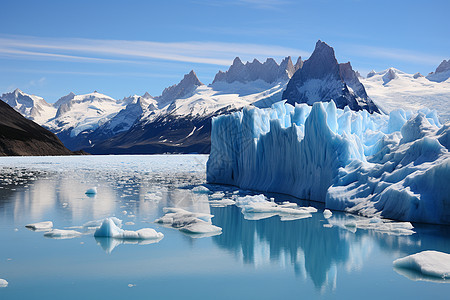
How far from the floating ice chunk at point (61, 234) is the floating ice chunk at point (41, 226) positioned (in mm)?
773

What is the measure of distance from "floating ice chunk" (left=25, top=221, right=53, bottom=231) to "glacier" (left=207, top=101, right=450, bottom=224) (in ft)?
29.4

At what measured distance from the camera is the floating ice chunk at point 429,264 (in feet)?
27.3

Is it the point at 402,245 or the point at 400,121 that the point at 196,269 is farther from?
the point at 400,121

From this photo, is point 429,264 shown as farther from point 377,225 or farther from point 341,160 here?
point 341,160

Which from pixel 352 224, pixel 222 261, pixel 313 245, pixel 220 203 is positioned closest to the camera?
pixel 222 261

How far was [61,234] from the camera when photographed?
456 inches

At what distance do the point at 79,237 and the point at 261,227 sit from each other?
16.3ft

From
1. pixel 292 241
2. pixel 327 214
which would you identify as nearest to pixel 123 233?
pixel 292 241

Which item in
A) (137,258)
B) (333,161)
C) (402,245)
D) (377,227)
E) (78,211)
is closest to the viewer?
(137,258)

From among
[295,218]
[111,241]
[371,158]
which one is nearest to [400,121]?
[371,158]

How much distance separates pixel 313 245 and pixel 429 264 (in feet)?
9.97

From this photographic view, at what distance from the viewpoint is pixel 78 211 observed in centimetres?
1582

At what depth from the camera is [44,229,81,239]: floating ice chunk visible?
1152 centimetres

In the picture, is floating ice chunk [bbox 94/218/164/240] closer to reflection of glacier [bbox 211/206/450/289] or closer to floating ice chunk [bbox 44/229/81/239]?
floating ice chunk [bbox 44/229/81/239]
